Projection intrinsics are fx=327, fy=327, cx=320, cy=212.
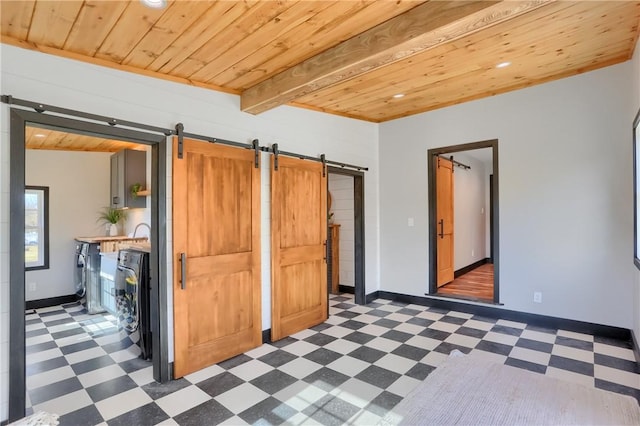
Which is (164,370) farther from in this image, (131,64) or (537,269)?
(537,269)

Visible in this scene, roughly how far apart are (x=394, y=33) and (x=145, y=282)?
2.99 metres

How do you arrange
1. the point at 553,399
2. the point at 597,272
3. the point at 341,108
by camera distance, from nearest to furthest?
1. the point at 553,399
2. the point at 597,272
3. the point at 341,108

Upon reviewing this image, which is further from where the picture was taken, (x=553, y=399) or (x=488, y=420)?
(x=553, y=399)

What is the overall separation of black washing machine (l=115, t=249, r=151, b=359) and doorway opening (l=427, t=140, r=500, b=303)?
11.7 ft

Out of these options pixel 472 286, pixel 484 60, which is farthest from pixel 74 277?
pixel 472 286

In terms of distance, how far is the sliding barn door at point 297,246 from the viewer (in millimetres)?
3602

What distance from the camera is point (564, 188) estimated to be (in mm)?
3643

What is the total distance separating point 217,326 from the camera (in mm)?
3049

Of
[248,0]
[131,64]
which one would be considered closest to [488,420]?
[248,0]

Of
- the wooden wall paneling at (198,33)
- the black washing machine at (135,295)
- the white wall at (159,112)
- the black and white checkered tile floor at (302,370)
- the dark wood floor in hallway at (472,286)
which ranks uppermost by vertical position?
the wooden wall paneling at (198,33)

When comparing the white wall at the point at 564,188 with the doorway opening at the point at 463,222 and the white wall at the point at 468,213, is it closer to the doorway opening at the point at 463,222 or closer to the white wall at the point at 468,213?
the doorway opening at the point at 463,222

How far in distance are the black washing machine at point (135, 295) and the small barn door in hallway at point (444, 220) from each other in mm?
3805

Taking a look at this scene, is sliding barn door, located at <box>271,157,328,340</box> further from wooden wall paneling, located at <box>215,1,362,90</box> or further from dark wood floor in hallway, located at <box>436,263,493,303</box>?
dark wood floor in hallway, located at <box>436,263,493,303</box>

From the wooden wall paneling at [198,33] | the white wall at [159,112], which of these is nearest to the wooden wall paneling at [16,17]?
the white wall at [159,112]
